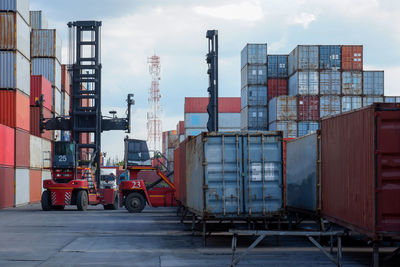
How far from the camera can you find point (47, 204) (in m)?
31.1

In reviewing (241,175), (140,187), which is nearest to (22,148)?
(140,187)

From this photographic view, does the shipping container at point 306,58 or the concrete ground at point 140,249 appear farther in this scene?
the shipping container at point 306,58

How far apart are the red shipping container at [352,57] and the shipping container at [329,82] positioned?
94 cm

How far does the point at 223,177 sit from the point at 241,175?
0.45 metres

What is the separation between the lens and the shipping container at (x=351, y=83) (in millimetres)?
47688

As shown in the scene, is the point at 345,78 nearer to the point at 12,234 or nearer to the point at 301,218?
the point at 301,218

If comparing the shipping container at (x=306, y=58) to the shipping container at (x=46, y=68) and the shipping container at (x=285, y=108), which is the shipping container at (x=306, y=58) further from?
the shipping container at (x=46, y=68)

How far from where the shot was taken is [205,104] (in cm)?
8812

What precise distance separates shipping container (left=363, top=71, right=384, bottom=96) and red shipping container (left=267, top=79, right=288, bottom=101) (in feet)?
23.4

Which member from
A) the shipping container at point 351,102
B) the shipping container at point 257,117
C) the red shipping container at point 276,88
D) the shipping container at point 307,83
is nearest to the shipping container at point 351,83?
the shipping container at point 351,102

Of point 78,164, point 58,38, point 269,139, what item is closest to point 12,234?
point 269,139

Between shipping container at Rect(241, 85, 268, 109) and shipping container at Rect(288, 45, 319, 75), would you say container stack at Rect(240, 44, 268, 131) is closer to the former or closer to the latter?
shipping container at Rect(241, 85, 268, 109)

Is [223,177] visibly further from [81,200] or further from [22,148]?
[22,148]

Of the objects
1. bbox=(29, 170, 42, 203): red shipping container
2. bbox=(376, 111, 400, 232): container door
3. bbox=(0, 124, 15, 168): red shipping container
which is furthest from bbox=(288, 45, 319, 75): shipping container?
bbox=(376, 111, 400, 232): container door
